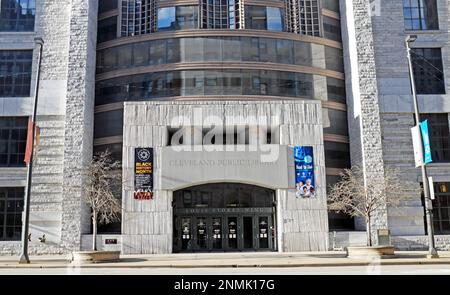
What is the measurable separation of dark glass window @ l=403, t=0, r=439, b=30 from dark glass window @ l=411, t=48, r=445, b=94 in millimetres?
1941

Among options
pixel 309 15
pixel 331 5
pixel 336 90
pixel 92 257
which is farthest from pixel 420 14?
pixel 92 257

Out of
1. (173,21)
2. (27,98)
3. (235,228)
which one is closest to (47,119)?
(27,98)

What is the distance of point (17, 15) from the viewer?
34.8 meters

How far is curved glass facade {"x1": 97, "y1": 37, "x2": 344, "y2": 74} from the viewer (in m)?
34.1

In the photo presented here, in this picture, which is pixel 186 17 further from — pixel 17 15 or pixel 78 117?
pixel 17 15

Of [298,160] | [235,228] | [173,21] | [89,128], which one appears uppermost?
[173,21]

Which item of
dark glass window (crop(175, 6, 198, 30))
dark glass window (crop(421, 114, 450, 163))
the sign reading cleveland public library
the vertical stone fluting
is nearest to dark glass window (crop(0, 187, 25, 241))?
the vertical stone fluting

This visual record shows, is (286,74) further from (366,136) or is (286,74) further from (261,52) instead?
(366,136)

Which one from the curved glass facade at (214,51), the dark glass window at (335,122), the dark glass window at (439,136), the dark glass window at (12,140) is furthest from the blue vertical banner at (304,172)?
the dark glass window at (12,140)

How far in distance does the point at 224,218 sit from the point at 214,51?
503 inches

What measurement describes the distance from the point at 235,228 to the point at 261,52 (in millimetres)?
13654

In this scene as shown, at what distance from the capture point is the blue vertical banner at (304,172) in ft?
101
